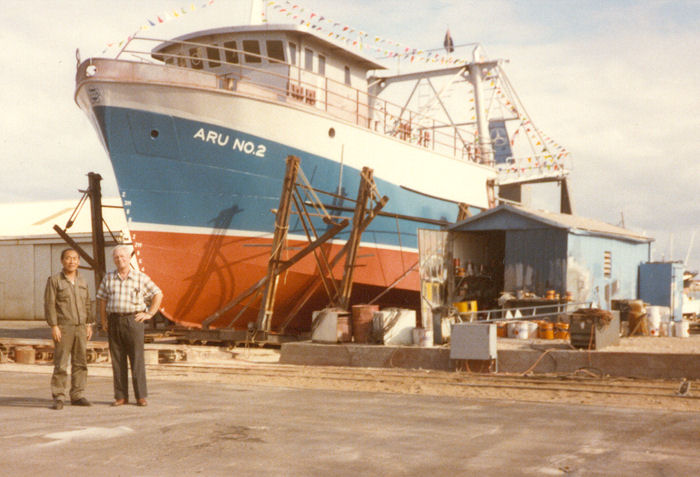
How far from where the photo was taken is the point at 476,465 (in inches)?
222

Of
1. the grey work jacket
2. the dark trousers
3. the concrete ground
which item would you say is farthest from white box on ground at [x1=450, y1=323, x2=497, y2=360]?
the grey work jacket

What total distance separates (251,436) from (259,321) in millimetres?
11049

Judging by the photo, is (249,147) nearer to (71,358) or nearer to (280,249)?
(280,249)

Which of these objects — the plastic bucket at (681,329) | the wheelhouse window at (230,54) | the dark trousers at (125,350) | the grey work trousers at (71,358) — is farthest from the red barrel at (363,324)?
the wheelhouse window at (230,54)

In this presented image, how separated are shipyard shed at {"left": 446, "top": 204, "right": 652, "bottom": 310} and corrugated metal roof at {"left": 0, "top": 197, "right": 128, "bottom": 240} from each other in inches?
698

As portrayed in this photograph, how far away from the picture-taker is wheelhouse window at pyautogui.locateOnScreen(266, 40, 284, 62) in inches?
839

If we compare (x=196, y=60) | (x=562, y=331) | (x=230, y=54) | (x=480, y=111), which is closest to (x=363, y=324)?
(x=562, y=331)

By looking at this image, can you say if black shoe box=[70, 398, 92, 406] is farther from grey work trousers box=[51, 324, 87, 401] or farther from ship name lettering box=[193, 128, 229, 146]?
ship name lettering box=[193, 128, 229, 146]

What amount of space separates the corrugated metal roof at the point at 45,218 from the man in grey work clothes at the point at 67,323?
25.8 metres

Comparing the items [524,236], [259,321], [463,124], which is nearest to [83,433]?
[259,321]

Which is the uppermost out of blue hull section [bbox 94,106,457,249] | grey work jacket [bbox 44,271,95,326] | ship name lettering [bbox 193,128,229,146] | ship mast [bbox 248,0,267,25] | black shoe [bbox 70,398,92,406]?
ship mast [bbox 248,0,267,25]

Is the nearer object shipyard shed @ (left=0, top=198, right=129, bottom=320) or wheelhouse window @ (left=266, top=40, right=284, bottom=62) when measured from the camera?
wheelhouse window @ (left=266, top=40, right=284, bottom=62)

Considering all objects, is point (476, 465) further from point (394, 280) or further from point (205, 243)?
point (394, 280)

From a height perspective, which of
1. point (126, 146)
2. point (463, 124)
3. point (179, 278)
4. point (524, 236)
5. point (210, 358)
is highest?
point (463, 124)
